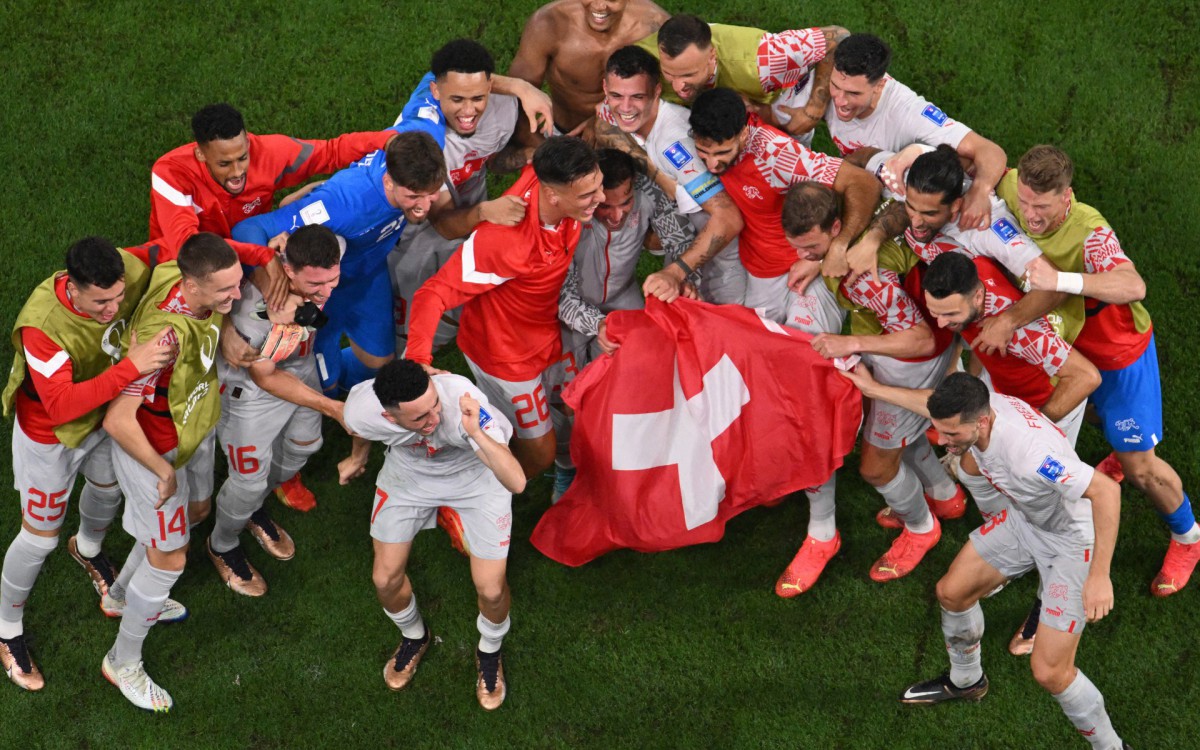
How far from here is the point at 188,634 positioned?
7340 mm

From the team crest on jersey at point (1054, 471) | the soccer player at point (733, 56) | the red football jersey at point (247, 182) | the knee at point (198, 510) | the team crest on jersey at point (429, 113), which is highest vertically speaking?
the soccer player at point (733, 56)

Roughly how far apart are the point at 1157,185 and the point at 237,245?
18.0 feet

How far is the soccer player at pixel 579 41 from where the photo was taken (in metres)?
7.03

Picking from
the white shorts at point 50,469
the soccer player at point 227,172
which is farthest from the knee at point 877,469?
the white shorts at point 50,469

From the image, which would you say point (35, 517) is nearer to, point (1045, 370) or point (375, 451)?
point (375, 451)

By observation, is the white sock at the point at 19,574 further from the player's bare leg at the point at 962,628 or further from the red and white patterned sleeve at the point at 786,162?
the player's bare leg at the point at 962,628

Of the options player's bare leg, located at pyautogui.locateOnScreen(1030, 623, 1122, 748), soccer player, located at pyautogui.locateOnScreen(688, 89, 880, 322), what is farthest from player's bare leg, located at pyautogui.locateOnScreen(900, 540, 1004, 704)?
soccer player, located at pyautogui.locateOnScreen(688, 89, 880, 322)

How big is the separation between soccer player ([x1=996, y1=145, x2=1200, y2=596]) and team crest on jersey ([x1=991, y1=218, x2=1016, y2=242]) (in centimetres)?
7

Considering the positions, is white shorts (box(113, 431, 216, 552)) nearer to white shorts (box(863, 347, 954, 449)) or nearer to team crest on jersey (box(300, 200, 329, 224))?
team crest on jersey (box(300, 200, 329, 224))

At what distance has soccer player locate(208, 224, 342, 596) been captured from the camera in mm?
6246

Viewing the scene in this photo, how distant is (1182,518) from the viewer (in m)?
6.99

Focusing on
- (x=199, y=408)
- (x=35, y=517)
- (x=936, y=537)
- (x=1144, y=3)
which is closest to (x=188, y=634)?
(x=35, y=517)

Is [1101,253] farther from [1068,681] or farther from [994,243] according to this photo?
[1068,681]

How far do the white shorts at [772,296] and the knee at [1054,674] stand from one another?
6.57ft
